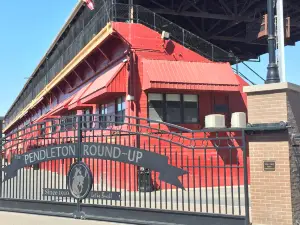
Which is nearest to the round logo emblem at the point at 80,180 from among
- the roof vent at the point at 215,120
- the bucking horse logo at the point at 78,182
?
the bucking horse logo at the point at 78,182

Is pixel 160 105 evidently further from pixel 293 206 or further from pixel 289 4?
pixel 289 4

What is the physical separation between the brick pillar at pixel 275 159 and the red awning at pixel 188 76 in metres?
8.64

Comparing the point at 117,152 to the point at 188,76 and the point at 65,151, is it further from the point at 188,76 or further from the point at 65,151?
the point at 188,76

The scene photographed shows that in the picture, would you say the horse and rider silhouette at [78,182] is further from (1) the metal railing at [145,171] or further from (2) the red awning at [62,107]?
(2) the red awning at [62,107]

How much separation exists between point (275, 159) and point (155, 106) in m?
10.2

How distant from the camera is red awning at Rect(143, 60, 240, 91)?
16.1m

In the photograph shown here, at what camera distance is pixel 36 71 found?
44219 mm

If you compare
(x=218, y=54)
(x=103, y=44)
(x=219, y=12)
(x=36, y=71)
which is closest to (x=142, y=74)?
(x=103, y=44)

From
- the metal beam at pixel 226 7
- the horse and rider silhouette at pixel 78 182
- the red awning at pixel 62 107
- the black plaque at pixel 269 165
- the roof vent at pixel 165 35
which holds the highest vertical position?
the metal beam at pixel 226 7

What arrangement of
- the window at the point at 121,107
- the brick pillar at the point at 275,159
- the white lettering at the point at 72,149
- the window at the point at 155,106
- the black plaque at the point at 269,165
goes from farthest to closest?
the window at the point at 121,107 → the window at the point at 155,106 → the white lettering at the point at 72,149 → the black plaque at the point at 269,165 → the brick pillar at the point at 275,159

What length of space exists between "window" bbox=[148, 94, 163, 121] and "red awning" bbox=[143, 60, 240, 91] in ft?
2.84

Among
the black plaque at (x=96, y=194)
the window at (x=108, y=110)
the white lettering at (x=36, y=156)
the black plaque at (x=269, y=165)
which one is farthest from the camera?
the window at (x=108, y=110)

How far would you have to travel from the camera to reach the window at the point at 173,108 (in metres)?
17.1

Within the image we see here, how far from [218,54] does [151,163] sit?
12639 mm
